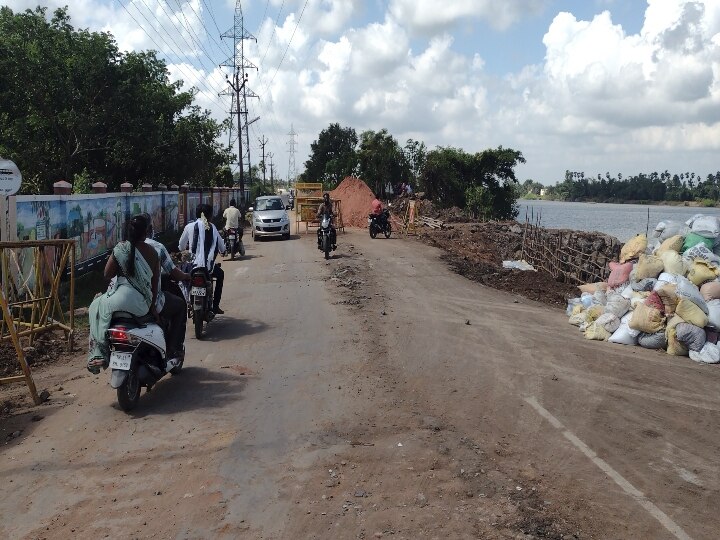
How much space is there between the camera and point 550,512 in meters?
4.16

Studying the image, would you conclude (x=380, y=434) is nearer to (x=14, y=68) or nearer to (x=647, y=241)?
(x=647, y=241)

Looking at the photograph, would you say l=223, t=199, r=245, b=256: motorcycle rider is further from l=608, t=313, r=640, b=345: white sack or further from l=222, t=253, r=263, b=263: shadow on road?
l=608, t=313, r=640, b=345: white sack

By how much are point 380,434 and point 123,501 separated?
2090 millimetres

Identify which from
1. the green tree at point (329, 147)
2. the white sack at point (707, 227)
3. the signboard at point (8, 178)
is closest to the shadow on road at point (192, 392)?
the signboard at point (8, 178)

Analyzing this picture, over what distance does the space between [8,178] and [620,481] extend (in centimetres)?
901

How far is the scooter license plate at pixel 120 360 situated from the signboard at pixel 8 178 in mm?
5081

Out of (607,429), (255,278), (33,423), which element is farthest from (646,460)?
(255,278)

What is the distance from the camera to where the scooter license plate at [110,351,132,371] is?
19.1 feet

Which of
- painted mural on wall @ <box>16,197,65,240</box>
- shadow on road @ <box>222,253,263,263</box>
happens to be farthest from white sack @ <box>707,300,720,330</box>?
shadow on road @ <box>222,253,263,263</box>

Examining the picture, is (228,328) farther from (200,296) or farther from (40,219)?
(40,219)

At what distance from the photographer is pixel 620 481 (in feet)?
15.5

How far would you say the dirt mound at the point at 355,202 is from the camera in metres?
Result: 35.2

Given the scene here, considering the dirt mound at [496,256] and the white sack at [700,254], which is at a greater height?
the white sack at [700,254]

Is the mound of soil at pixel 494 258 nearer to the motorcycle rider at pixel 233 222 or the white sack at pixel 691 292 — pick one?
the white sack at pixel 691 292
